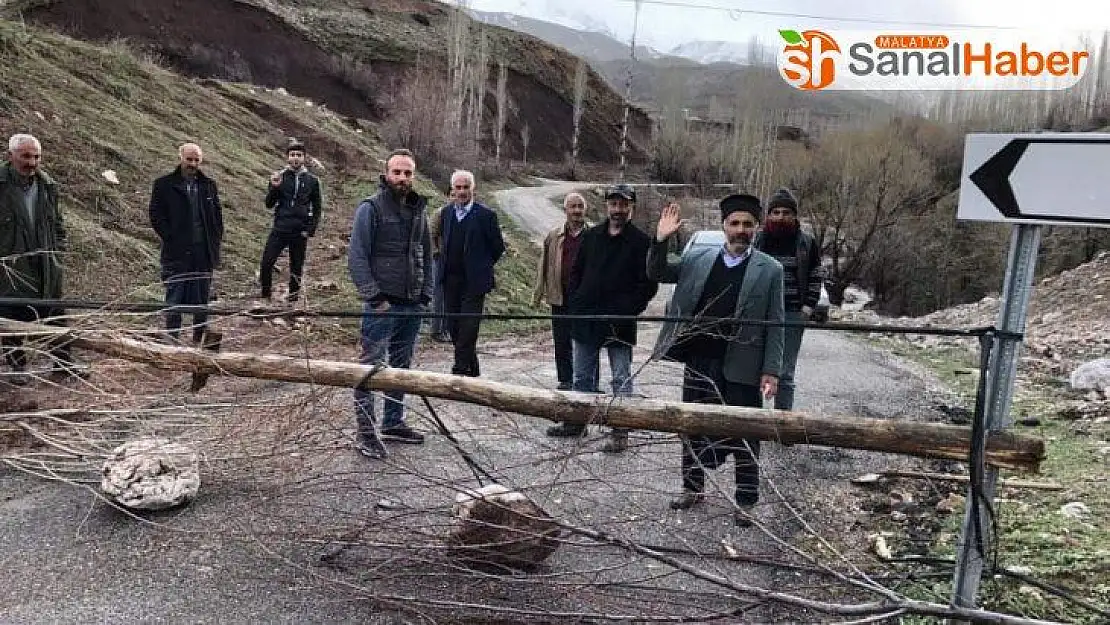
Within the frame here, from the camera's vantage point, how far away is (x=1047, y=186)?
7.17ft

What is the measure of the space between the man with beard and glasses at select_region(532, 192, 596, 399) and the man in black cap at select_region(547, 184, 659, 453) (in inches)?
11.8

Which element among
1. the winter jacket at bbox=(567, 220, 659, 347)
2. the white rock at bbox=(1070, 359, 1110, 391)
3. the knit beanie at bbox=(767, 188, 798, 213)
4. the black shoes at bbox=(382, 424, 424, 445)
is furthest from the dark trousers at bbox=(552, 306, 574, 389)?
the white rock at bbox=(1070, 359, 1110, 391)

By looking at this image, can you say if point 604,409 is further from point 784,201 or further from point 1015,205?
point 784,201

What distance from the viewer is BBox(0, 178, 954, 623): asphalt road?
291 centimetres

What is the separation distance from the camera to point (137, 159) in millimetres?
10922

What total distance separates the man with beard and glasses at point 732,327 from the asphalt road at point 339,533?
0.79 ft

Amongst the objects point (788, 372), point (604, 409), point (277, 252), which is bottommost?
point (788, 372)

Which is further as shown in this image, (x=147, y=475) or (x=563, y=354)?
(x=563, y=354)

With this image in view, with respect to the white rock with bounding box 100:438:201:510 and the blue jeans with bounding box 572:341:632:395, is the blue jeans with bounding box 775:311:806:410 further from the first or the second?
the white rock with bounding box 100:438:201:510

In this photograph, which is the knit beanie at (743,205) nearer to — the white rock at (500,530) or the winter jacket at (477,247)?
the white rock at (500,530)

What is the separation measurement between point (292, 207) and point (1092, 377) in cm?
774

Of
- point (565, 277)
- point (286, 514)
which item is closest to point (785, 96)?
point (565, 277)

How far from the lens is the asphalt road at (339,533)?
2914 mm

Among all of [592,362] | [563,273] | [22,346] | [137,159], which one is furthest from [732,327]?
[137,159]
